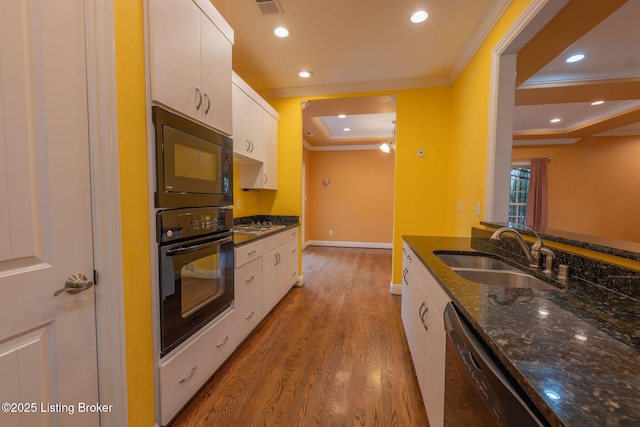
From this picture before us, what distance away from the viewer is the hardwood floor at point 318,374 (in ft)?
4.68

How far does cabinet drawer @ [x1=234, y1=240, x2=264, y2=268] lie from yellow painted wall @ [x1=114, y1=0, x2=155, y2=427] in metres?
0.74

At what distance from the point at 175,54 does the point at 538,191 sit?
21.6 ft

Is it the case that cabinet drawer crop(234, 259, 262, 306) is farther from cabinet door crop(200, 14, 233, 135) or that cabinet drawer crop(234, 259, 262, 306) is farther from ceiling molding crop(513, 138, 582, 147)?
ceiling molding crop(513, 138, 582, 147)

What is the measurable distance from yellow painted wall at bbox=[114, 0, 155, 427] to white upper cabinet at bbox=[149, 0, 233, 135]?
0.07 meters

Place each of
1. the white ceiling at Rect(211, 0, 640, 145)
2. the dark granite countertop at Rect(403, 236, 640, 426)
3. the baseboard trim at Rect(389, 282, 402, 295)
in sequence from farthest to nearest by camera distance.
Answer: the baseboard trim at Rect(389, 282, 402, 295) → the white ceiling at Rect(211, 0, 640, 145) → the dark granite countertop at Rect(403, 236, 640, 426)

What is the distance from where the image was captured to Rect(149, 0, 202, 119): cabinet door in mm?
1192

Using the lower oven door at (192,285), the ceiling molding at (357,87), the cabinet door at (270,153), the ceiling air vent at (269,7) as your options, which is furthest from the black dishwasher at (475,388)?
the ceiling molding at (357,87)

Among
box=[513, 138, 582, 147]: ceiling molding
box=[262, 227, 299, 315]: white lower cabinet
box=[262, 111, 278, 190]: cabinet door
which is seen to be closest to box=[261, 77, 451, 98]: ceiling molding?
box=[262, 111, 278, 190]: cabinet door

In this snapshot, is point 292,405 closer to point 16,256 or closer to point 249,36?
point 16,256

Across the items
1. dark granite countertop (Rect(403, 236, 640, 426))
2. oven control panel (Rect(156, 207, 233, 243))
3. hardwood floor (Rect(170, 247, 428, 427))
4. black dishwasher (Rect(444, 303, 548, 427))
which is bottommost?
hardwood floor (Rect(170, 247, 428, 427))

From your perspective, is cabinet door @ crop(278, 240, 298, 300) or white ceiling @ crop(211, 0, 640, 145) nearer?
white ceiling @ crop(211, 0, 640, 145)

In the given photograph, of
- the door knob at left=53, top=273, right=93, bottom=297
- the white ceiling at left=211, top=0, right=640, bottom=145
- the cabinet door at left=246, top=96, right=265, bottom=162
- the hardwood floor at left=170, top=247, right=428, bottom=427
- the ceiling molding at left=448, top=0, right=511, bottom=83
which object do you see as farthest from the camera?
the cabinet door at left=246, top=96, right=265, bottom=162

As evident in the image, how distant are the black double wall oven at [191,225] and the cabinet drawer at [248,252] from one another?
0.38ft

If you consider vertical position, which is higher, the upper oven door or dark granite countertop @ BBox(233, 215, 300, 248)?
the upper oven door
